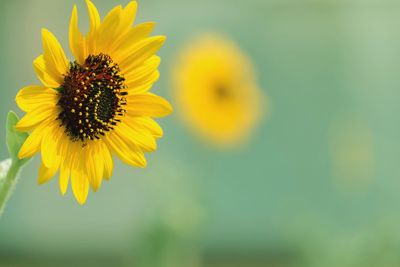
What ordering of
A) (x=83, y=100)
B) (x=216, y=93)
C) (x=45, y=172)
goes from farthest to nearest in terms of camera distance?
(x=216, y=93), (x=83, y=100), (x=45, y=172)

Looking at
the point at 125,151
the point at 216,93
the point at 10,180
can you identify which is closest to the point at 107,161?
the point at 125,151

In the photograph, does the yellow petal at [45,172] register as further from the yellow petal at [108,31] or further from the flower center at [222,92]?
the flower center at [222,92]

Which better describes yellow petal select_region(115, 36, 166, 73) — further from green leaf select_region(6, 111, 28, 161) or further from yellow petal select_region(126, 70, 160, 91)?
green leaf select_region(6, 111, 28, 161)

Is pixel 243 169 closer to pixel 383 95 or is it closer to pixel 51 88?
pixel 383 95

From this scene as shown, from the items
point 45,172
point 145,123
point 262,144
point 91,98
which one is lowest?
point 45,172

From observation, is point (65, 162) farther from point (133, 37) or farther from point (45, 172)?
point (133, 37)

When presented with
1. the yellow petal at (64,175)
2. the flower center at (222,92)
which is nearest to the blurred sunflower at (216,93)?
the flower center at (222,92)

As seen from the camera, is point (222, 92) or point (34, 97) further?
point (222, 92)
